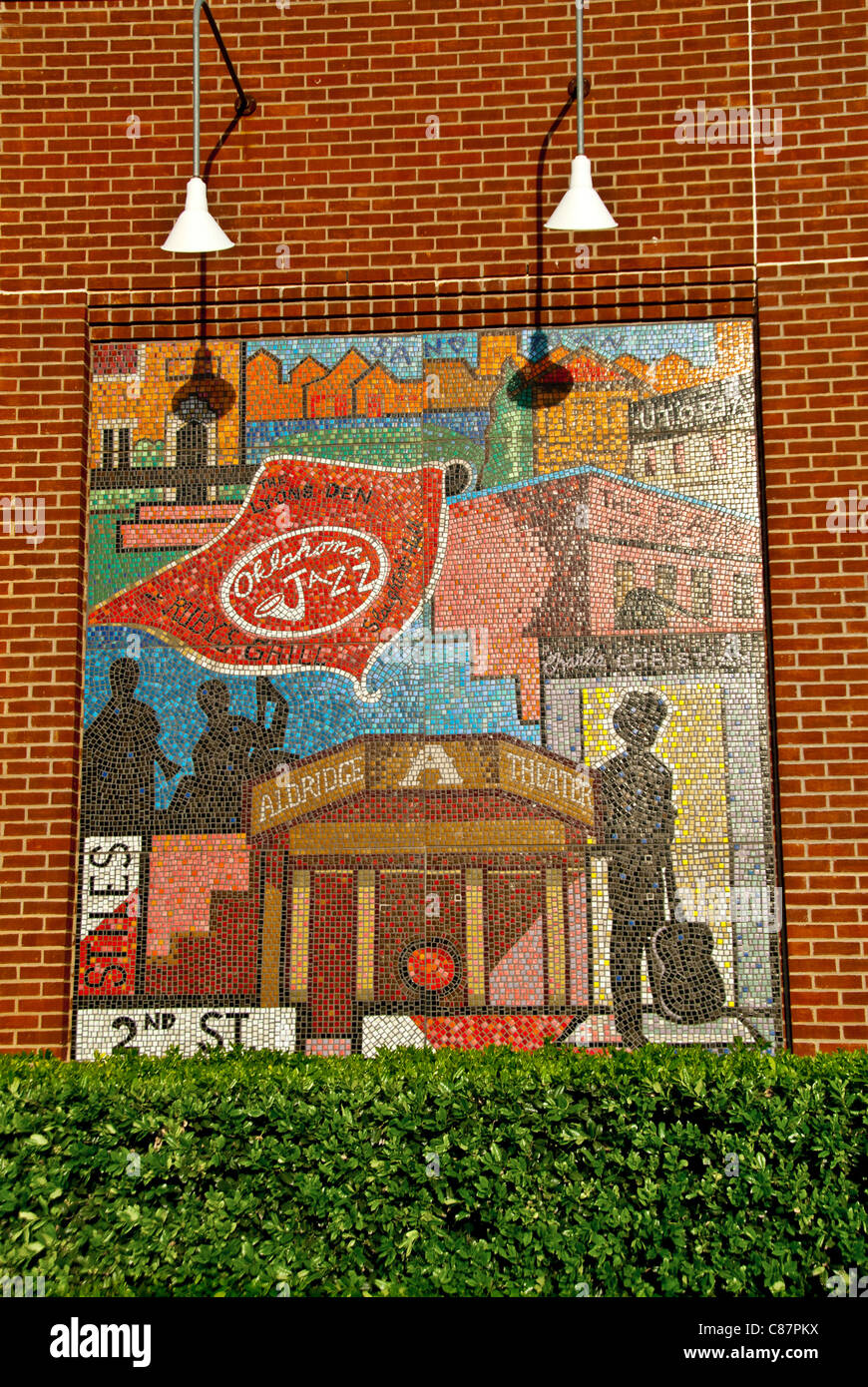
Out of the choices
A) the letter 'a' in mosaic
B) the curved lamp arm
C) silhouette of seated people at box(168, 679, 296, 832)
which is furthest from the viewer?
silhouette of seated people at box(168, 679, 296, 832)

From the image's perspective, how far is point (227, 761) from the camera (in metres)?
6.63

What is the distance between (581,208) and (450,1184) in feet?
15.1

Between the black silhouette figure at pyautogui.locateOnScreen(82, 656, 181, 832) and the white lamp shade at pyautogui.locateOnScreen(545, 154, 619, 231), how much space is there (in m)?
3.29

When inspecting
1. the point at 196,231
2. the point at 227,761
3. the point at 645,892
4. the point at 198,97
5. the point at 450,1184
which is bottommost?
the point at 450,1184

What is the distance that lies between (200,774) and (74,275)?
9.90ft

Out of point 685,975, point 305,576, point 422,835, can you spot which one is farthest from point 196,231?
point 685,975

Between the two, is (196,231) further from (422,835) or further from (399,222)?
(422,835)

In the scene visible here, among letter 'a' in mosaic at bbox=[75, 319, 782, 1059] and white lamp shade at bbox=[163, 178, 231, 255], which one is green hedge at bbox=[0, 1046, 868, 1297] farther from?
white lamp shade at bbox=[163, 178, 231, 255]

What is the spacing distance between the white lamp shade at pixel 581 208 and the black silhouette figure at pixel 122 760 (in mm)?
3287

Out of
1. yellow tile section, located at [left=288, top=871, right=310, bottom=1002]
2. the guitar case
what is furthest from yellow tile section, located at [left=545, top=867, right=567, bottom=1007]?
yellow tile section, located at [left=288, top=871, right=310, bottom=1002]

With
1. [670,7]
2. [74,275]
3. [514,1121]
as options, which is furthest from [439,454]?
[514,1121]

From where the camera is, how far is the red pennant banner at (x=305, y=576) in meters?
6.70

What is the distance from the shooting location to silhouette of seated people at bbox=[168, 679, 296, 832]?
6.60 meters

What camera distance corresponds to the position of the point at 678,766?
647cm
